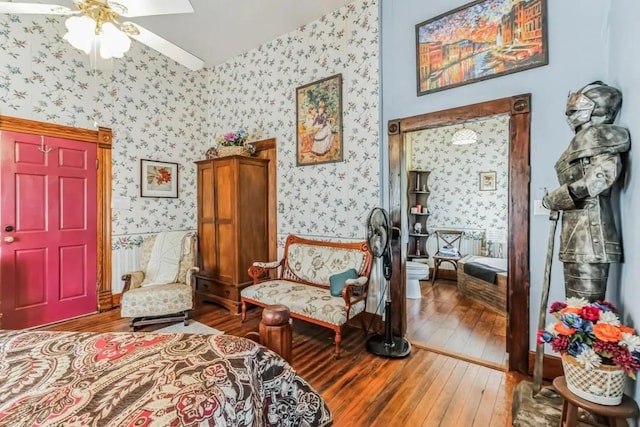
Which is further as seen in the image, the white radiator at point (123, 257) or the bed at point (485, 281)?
the white radiator at point (123, 257)

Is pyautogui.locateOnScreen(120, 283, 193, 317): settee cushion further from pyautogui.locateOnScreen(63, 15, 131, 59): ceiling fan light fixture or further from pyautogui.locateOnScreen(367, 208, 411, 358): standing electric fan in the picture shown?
pyautogui.locateOnScreen(63, 15, 131, 59): ceiling fan light fixture

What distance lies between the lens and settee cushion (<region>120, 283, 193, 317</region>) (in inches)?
111

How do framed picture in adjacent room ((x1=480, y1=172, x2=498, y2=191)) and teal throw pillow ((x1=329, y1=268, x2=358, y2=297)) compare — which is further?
framed picture in adjacent room ((x1=480, y1=172, x2=498, y2=191))

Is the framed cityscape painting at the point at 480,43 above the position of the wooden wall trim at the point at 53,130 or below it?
above

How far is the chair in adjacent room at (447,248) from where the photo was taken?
4.65m

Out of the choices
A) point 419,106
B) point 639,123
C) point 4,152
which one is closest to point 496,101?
point 419,106

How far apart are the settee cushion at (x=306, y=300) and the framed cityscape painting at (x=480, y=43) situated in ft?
6.56

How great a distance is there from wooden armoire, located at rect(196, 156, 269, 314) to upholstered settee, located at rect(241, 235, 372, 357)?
1.30ft

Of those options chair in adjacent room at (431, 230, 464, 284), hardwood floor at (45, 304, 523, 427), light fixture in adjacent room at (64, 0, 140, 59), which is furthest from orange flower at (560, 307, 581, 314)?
chair in adjacent room at (431, 230, 464, 284)

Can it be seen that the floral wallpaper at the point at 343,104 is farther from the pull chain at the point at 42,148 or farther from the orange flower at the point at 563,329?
the pull chain at the point at 42,148

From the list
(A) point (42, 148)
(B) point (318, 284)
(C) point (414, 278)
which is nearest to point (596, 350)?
(B) point (318, 284)

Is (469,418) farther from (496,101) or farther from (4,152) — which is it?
(4,152)

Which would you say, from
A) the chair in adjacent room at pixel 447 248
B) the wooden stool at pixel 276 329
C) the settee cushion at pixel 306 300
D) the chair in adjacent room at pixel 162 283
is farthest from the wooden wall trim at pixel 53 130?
the chair in adjacent room at pixel 447 248

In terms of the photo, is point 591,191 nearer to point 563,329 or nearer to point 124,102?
point 563,329
